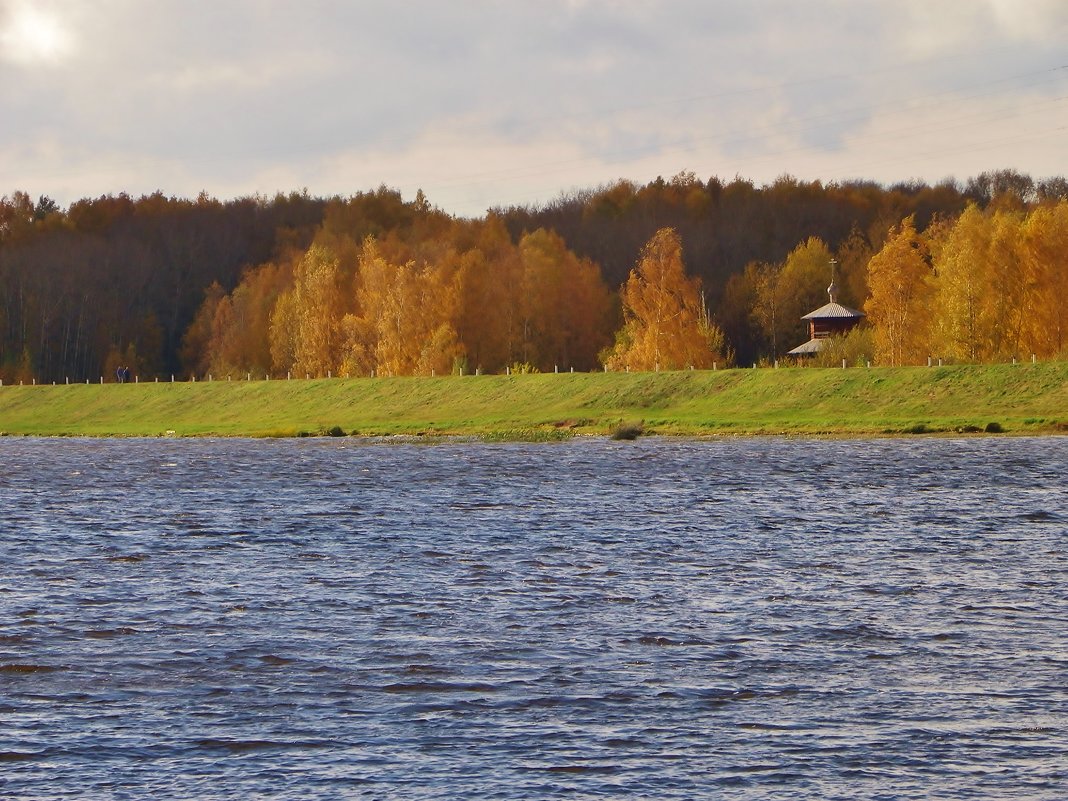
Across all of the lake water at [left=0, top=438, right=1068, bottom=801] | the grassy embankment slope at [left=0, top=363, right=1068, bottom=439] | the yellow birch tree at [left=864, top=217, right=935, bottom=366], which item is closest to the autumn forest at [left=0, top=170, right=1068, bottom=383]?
the yellow birch tree at [left=864, top=217, right=935, bottom=366]

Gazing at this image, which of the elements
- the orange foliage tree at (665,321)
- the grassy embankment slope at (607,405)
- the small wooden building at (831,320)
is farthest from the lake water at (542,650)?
the small wooden building at (831,320)

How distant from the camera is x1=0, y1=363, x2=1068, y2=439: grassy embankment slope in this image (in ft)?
266

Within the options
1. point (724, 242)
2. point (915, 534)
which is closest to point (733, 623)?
point (915, 534)

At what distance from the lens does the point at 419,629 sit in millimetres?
21719

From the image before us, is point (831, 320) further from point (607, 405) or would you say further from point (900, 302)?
point (607, 405)

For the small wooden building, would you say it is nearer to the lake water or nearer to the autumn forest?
the autumn forest

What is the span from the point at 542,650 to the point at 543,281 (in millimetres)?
118836

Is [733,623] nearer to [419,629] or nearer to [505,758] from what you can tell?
[419,629]

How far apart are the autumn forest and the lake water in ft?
216

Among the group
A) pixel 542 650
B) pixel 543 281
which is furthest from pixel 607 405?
pixel 542 650

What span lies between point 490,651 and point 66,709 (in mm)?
5295

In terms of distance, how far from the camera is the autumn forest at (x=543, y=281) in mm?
103688

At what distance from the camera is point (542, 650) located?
65.8ft

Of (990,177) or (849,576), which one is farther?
(990,177)
